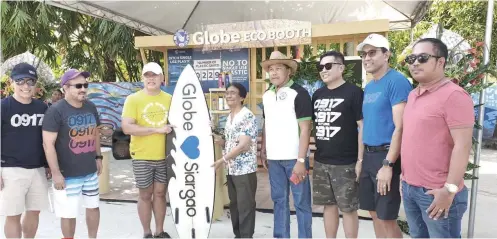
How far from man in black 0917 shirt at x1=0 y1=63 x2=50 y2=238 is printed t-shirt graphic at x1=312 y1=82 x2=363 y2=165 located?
222 centimetres

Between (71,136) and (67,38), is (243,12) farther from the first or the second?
(71,136)

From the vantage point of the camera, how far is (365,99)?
8.67 feet

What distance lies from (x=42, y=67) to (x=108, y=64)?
5643 mm

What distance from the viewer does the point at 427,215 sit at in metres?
2.12

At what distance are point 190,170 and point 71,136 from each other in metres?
1.09

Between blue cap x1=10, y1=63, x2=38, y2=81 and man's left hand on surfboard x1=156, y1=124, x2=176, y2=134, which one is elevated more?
blue cap x1=10, y1=63, x2=38, y2=81

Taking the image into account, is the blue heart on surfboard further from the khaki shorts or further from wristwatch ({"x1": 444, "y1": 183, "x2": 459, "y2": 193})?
wristwatch ({"x1": 444, "y1": 183, "x2": 459, "y2": 193})

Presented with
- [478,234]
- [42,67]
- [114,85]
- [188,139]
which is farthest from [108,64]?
[478,234]

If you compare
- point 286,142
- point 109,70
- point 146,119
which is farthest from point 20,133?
point 109,70

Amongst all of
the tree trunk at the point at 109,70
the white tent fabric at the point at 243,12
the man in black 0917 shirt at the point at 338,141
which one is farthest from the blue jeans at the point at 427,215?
the tree trunk at the point at 109,70

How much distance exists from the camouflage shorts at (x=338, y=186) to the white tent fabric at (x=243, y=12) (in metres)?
4.34

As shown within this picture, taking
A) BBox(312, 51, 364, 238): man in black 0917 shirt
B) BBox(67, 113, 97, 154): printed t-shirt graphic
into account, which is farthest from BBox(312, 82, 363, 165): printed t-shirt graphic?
BBox(67, 113, 97, 154): printed t-shirt graphic

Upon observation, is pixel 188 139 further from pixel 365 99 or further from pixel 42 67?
pixel 42 67

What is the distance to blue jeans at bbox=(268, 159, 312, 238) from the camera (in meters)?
3.08
